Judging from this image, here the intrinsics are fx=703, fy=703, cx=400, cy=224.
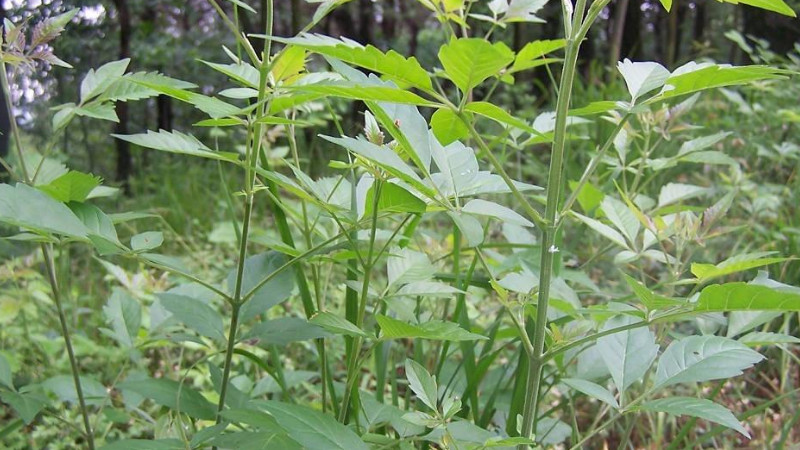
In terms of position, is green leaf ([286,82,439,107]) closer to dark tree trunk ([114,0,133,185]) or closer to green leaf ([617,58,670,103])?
green leaf ([617,58,670,103])

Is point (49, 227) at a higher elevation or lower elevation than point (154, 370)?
higher

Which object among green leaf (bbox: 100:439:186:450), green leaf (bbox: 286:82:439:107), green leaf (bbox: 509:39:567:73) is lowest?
green leaf (bbox: 100:439:186:450)

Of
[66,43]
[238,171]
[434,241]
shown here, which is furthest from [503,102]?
[434,241]

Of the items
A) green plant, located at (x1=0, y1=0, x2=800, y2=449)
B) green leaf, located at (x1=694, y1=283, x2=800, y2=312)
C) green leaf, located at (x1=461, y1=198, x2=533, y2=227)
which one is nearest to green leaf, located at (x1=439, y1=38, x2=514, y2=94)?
green plant, located at (x1=0, y1=0, x2=800, y2=449)

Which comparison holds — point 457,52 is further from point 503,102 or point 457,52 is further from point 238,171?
point 503,102

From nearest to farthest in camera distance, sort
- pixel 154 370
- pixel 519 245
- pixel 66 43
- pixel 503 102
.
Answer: pixel 519 245, pixel 154 370, pixel 66 43, pixel 503 102

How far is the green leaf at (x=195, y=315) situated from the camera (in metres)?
0.85

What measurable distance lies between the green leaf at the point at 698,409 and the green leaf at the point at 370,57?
37 cm

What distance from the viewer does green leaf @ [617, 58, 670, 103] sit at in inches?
26.3

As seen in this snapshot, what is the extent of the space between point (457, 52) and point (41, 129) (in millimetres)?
3988

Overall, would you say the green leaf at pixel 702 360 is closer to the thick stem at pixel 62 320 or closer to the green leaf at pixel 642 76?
the green leaf at pixel 642 76

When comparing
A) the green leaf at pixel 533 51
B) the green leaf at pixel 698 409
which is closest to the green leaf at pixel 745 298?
the green leaf at pixel 698 409

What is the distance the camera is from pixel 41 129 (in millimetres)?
3928

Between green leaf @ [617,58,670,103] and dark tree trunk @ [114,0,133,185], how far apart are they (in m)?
3.79
